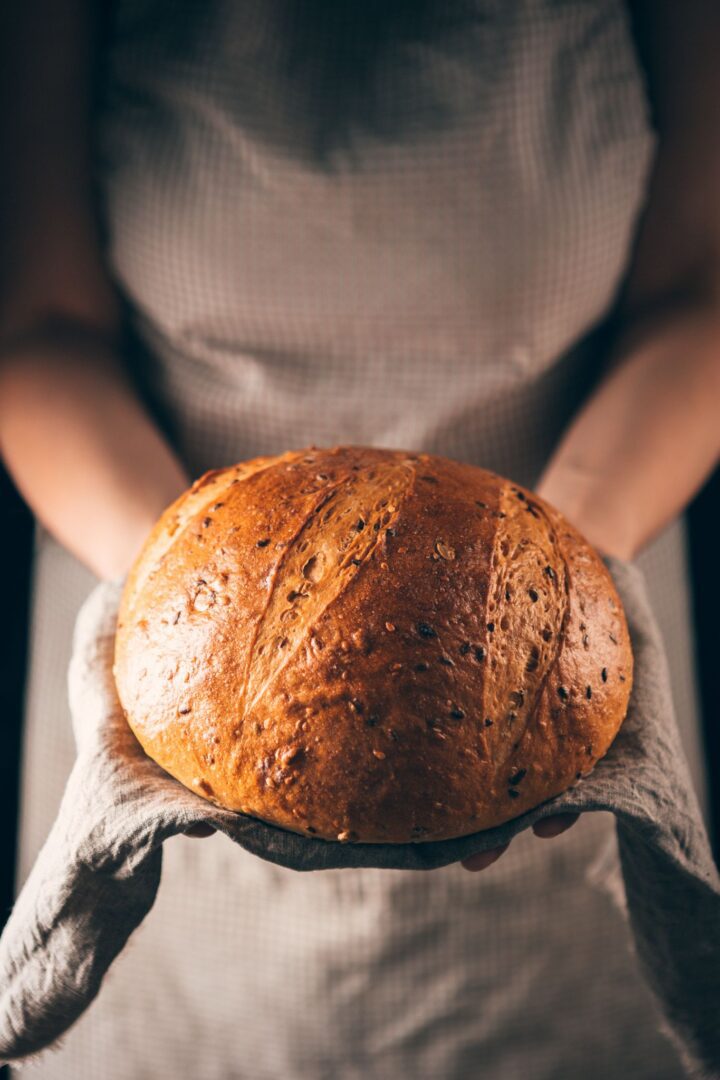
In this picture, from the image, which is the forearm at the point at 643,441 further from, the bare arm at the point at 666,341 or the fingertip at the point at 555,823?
the fingertip at the point at 555,823

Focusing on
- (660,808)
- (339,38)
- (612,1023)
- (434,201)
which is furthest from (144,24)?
(612,1023)

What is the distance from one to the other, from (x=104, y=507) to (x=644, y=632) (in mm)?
709

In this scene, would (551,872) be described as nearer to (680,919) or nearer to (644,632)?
(680,919)

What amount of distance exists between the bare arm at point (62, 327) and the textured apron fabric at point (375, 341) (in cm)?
6

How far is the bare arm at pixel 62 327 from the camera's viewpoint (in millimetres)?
1176

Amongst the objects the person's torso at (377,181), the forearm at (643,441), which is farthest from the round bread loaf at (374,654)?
the person's torso at (377,181)

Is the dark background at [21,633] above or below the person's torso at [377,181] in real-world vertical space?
below

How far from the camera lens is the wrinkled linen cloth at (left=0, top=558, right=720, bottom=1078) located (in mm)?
751

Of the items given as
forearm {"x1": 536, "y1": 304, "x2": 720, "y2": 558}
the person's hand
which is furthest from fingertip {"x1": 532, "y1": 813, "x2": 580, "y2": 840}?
forearm {"x1": 536, "y1": 304, "x2": 720, "y2": 558}

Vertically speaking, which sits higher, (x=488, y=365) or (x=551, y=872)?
(x=488, y=365)

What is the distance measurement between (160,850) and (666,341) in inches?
39.1

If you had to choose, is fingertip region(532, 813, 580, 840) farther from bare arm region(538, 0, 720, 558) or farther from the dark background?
the dark background

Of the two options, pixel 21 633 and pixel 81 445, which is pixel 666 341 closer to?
pixel 81 445

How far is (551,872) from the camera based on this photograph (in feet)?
4.09
